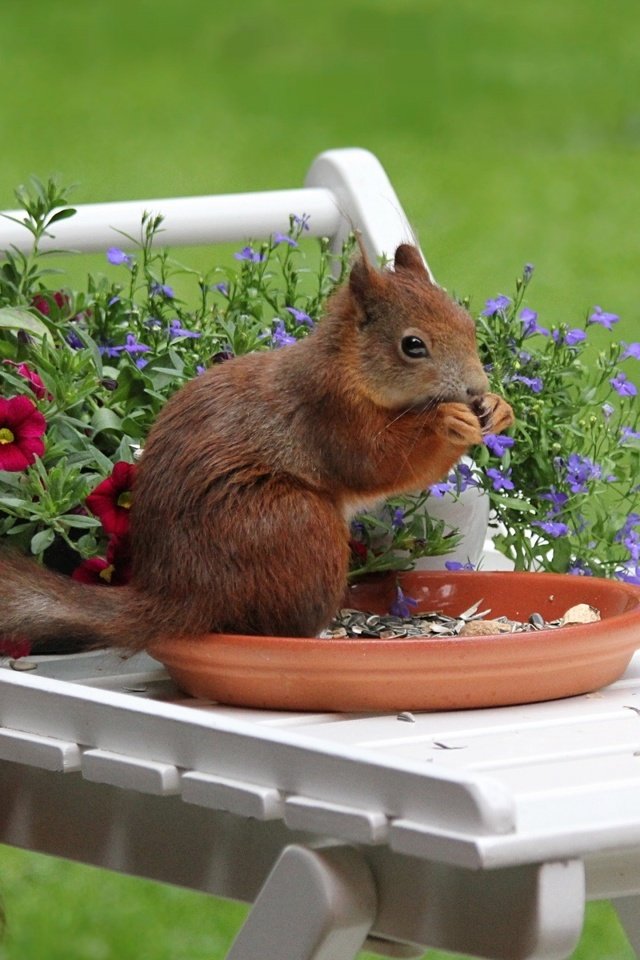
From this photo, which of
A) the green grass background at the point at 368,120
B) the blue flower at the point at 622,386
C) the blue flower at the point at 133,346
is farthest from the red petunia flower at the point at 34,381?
the green grass background at the point at 368,120

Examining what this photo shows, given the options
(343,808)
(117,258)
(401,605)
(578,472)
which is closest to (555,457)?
(578,472)

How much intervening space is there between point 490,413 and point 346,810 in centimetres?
43

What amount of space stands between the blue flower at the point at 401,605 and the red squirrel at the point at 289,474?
19cm

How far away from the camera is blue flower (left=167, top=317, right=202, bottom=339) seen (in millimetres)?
1729

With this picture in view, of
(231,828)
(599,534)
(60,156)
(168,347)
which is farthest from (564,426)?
(60,156)

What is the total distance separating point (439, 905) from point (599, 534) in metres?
0.71

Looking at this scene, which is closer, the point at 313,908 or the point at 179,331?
the point at 313,908

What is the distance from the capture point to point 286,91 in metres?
7.27

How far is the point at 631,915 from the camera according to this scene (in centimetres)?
168

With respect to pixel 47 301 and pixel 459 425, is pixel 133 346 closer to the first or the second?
pixel 47 301

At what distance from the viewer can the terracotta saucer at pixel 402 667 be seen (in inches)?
52.3

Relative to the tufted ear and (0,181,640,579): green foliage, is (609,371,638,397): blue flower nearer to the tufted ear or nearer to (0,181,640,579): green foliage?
(0,181,640,579): green foliage

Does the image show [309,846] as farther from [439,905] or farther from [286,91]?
[286,91]

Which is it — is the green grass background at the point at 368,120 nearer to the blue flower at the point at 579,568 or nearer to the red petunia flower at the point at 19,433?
the blue flower at the point at 579,568
